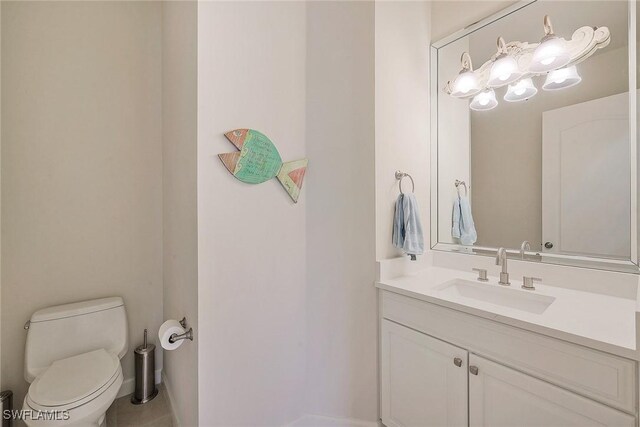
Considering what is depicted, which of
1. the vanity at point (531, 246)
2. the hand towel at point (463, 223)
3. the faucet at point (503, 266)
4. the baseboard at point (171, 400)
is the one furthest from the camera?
the hand towel at point (463, 223)

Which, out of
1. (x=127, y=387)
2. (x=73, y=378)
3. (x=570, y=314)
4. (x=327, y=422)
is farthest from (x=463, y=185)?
(x=127, y=387)

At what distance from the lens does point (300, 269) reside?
152cm

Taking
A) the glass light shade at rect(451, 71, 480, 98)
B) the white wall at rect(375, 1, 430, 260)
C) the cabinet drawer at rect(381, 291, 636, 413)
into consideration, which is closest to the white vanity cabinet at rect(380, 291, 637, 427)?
the cabinet drawer at rect(381, 291, 636, 413)

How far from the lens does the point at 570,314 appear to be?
97 cm

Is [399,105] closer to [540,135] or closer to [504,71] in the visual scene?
[504,71]

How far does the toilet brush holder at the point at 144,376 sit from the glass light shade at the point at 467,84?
8.65 ft

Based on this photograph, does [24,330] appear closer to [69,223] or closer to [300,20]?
[69,223]

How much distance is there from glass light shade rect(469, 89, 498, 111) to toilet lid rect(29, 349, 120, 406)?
2534 millimetres

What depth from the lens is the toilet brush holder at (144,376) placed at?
1.76 meters

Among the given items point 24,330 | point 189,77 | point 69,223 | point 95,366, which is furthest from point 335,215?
point 24,330

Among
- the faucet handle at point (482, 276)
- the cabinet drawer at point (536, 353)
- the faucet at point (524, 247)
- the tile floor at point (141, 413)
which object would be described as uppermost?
the faucet at point (524, 247)

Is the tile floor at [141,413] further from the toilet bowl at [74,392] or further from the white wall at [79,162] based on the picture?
the toilet bowl at [74,392]

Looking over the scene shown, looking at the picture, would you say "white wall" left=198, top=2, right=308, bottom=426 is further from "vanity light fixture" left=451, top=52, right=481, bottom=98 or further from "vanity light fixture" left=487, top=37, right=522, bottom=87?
"vanity light fixture" left=487, top=37, right=522, bottom=87

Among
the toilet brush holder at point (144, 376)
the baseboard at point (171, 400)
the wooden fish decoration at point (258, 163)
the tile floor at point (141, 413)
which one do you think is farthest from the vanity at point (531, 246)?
the toilet brush holder at point (144, 376)
